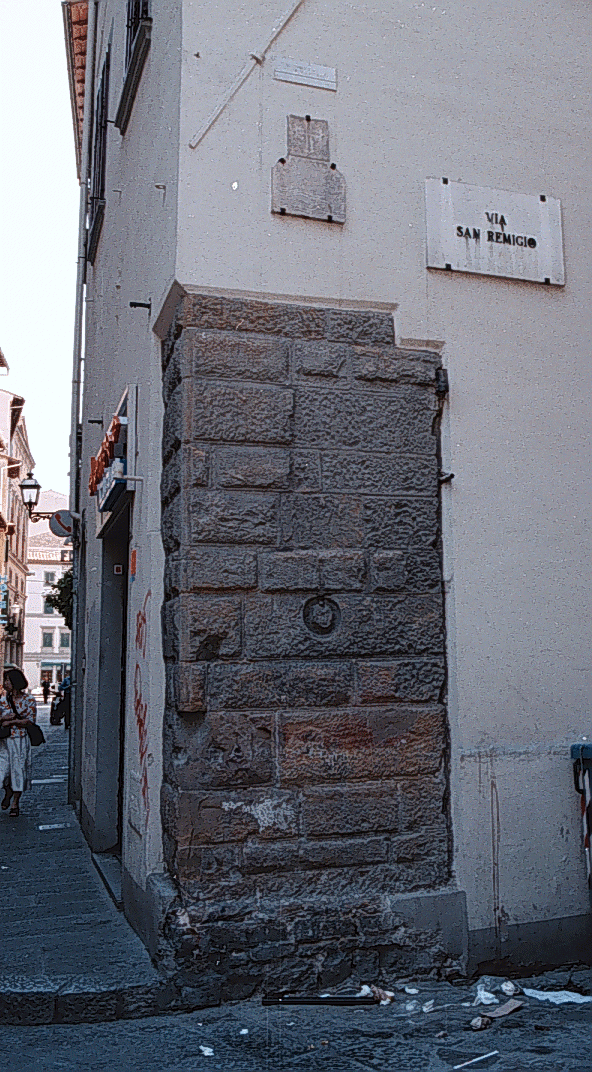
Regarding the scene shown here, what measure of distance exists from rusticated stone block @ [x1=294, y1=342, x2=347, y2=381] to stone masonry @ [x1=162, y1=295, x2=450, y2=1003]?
0.04ft

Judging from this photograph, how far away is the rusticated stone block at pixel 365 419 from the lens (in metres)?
4.86

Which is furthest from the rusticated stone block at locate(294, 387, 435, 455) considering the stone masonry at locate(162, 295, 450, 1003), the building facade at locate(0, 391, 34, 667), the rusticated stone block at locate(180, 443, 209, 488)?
the building facade at locate(0, 391, 34, 667)

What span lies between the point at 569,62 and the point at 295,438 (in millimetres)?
2915

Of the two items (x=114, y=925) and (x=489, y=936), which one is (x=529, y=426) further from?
(x=114, y=925)

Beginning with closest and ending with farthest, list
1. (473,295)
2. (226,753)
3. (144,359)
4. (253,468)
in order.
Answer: (226,753)
(253,468)
(473,295)
(144,359)

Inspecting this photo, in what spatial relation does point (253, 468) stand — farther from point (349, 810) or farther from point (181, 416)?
point (349, 810)

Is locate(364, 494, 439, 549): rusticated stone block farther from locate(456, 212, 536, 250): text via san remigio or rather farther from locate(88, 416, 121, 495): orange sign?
locate(88, 416, 121, 495): orange sign

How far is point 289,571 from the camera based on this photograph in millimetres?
4719

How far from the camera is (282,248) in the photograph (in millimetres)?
4941

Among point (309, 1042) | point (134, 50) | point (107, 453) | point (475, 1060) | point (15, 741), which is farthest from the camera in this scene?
point (15, 741)

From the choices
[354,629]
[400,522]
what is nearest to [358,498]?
[400,522]

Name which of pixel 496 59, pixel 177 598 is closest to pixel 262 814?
pixel 177 598

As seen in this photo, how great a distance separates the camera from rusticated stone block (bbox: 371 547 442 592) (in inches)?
191

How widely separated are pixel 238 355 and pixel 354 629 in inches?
56.6
